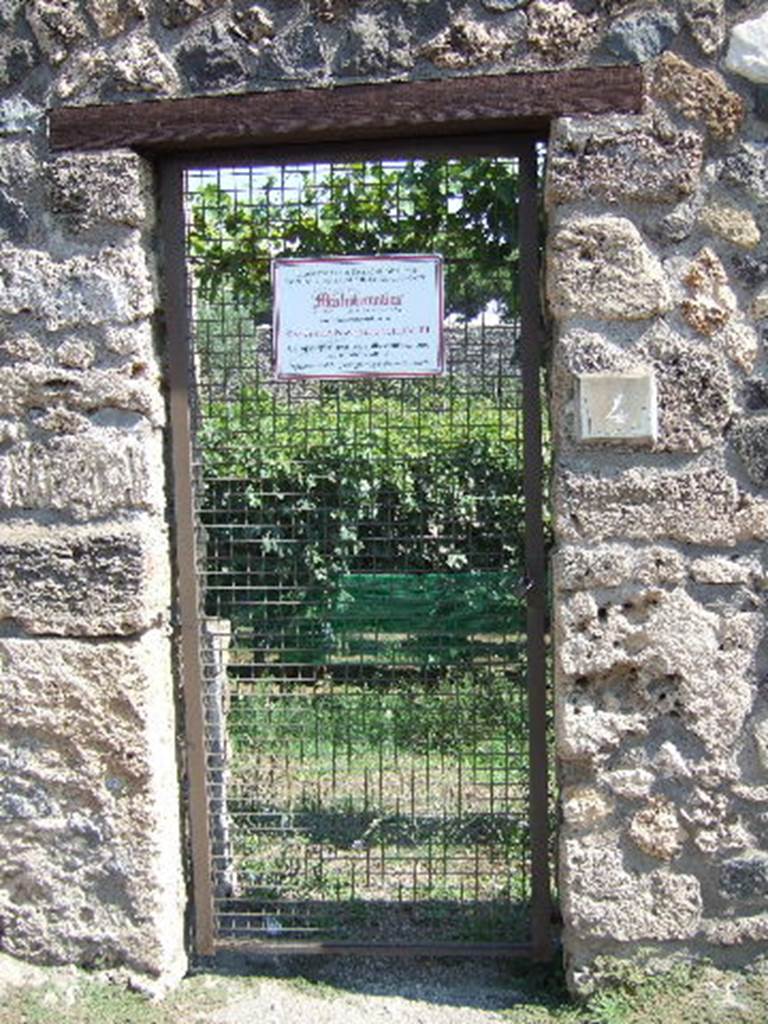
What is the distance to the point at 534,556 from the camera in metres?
3.09

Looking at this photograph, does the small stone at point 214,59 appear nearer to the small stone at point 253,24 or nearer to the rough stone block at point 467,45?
the small stone at point 253,24

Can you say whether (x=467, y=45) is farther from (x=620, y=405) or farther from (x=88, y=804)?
(x=88, y=804)

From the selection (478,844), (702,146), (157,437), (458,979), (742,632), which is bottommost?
(458,979)

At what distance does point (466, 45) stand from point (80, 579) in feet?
5.37

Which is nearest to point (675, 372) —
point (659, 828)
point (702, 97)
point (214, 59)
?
point (702, 97)

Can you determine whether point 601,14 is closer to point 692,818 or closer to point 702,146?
point 702,146

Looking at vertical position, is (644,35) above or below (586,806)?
above

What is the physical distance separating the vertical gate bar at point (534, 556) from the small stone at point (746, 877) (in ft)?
1.54

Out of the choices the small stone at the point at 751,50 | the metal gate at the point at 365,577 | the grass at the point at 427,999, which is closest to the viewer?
the small stone at the point at 751,50

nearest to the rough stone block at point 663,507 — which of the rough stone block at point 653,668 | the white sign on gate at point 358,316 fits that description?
the rough stone block at point 653,668

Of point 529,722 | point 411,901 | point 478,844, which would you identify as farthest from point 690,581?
point 411,901

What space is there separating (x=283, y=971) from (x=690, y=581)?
5.15 feet

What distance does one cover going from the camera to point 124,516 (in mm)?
3104

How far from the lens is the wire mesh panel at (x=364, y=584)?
316cm
